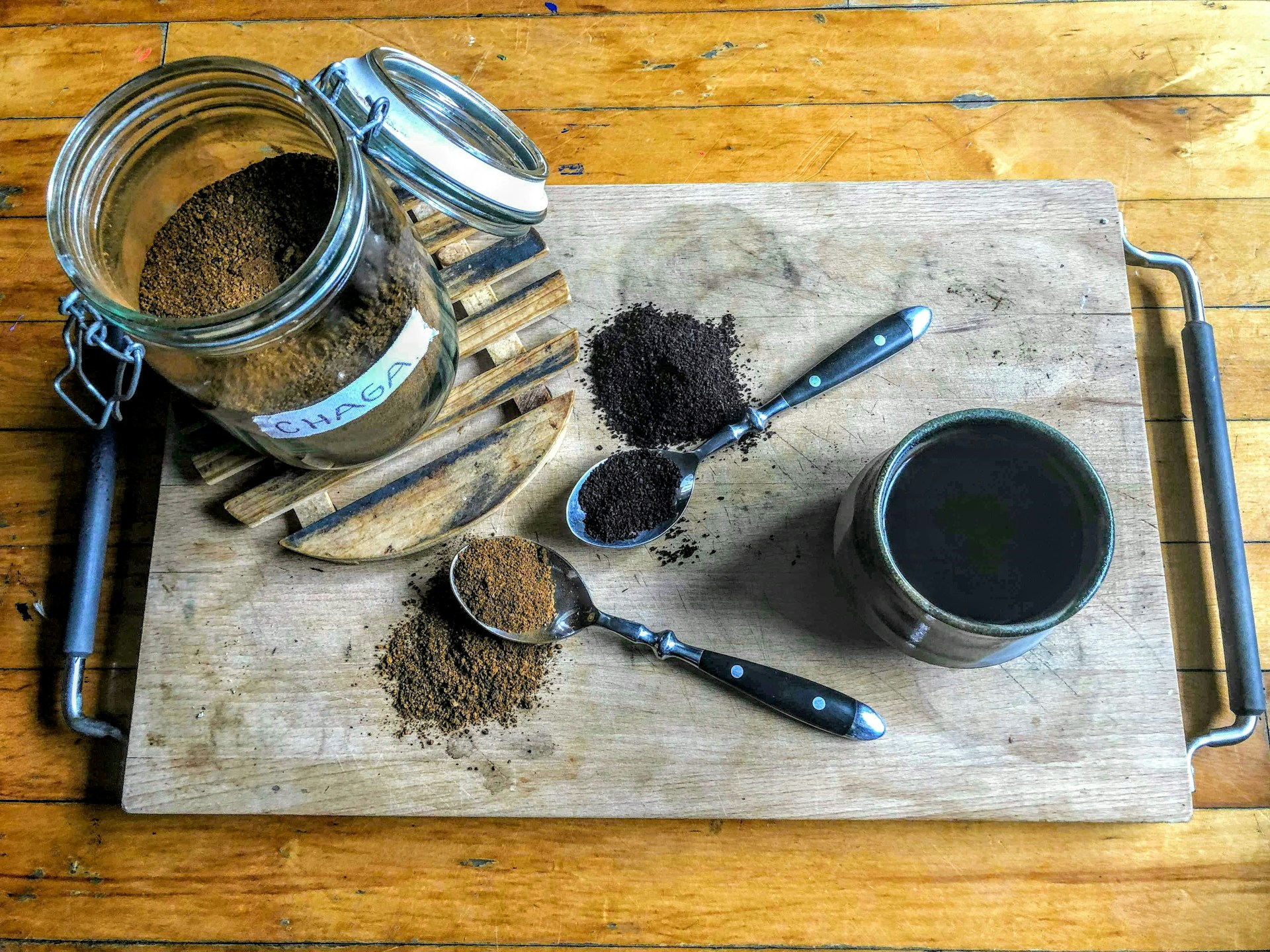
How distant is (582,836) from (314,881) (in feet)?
1.03

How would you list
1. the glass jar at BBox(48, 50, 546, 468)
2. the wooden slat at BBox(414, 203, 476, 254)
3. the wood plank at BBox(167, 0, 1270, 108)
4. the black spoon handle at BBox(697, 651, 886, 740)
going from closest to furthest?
the glass jar at BBox(48, 50, 546, 468) → the black spoon handle at BBox(697, 651, 886, 740) → the wooden slat at BBox(414, 203, 476, 254) → the wood plank at BBox(167, 0, 1270, 108)

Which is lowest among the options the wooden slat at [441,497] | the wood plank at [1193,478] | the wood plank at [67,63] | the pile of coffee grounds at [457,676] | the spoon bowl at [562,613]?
the wood plank at [1193,478]

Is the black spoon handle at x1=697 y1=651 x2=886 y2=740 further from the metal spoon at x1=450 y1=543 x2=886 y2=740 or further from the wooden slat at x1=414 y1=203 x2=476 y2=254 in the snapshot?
the wooden slat at x1=414 y1=203 x2=476 y2=254

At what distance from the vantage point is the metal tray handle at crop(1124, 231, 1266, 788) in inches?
42.0

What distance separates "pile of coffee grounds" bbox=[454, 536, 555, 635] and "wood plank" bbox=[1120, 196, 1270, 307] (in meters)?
0.87

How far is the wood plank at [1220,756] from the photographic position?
111cm

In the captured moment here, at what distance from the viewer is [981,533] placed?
873 millimetres

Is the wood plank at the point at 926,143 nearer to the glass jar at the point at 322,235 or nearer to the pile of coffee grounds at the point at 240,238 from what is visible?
the glass jar at the point at 322,235

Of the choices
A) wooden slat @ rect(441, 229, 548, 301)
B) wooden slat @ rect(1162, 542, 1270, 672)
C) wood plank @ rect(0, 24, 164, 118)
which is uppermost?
wood plank @ rect(0, 24, 164, 118)

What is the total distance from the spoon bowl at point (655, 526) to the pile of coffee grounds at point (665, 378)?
3cm

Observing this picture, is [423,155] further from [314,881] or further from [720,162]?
[314,881]

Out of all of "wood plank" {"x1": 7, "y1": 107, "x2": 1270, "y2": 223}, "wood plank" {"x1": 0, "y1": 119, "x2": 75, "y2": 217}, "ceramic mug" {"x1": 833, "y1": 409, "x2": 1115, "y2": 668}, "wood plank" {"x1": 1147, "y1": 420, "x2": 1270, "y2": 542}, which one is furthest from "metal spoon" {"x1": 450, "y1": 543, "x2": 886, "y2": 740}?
"wood plank" {"x1": 0, "y1": 119, "x2": 75, "y2": 217}

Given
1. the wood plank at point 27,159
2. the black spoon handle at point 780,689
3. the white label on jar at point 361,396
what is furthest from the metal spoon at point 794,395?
the wood plank at point 27,159

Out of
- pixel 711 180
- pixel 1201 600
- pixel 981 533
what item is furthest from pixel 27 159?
pixel 1201 600
